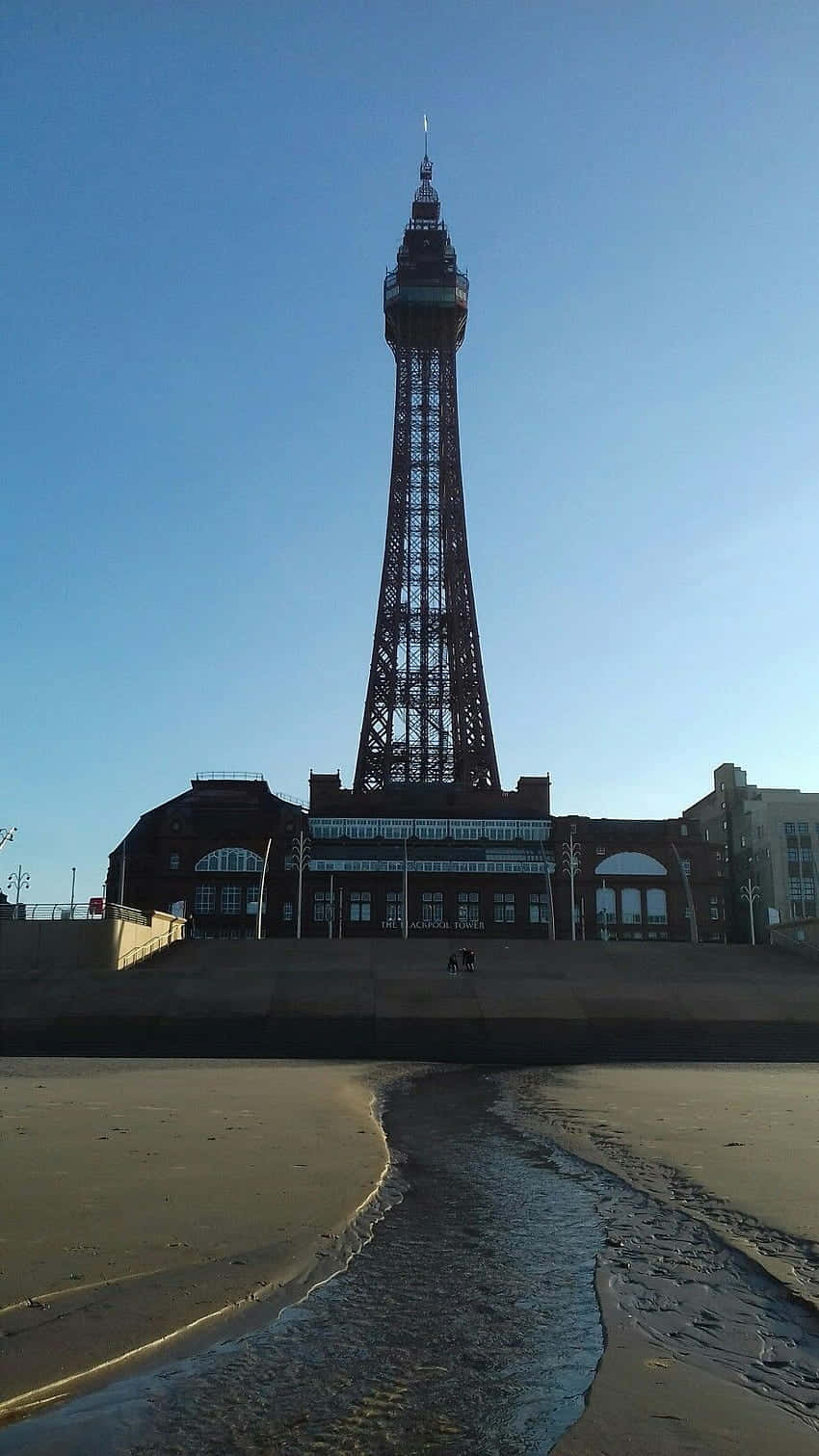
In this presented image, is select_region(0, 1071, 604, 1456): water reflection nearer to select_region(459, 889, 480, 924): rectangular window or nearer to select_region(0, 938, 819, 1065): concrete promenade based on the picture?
select_region(0, 938, 819, 1065): concrete promenade

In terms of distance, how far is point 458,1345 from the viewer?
17.9 feet

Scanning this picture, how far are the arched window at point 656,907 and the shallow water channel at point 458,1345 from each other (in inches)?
2690

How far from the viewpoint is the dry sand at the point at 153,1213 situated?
17.7 ft

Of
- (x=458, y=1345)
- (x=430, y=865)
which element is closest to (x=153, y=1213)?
(x=458, y=1345)

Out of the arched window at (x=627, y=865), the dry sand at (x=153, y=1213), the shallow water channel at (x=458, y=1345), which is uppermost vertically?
the arched window at (x=627, y=865)

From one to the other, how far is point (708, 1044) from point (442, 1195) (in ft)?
69.9

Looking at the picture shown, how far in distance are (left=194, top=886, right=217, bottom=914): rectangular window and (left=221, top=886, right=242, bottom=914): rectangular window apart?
1.90 ft

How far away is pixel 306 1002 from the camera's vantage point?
3158 centimetres

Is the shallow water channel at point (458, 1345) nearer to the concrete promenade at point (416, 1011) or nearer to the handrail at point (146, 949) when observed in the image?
the concrete promenade at point (416, 1011)

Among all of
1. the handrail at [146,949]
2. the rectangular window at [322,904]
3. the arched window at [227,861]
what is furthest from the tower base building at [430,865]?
the handrail at [146,949]

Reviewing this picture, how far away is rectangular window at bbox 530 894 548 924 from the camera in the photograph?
7476 cm

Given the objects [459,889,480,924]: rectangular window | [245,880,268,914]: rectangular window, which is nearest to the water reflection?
[459,889,480,924]: rectangular window

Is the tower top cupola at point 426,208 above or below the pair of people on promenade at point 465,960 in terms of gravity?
above

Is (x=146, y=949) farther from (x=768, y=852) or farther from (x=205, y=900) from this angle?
(x=768, y=852)
